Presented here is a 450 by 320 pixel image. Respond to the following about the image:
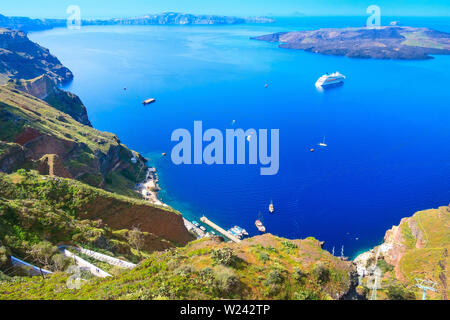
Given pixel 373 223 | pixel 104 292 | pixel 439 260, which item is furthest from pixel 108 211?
pixel 373 223

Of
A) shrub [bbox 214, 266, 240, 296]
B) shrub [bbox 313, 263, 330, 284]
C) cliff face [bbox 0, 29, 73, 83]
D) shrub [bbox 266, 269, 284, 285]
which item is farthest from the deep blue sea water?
shrub [bbox 214, 266, 240, 296]

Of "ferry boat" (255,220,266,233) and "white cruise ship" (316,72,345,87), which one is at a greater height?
"white cruise ship" (316,72,345,87)

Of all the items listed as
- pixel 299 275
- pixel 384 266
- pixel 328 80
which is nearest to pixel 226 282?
pixel 299 275

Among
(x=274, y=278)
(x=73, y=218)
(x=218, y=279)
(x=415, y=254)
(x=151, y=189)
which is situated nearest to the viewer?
(x=218, y=279)

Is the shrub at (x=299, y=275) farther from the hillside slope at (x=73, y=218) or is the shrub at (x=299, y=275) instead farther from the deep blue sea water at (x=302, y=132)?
the deep blue sea water at (x=302, y=132)

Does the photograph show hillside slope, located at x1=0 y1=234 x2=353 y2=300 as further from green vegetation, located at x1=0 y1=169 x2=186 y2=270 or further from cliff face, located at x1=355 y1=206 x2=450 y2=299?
cliff face, located at x1=355 y1=206 x2=450 y2=299

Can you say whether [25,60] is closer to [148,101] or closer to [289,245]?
[148,101]
